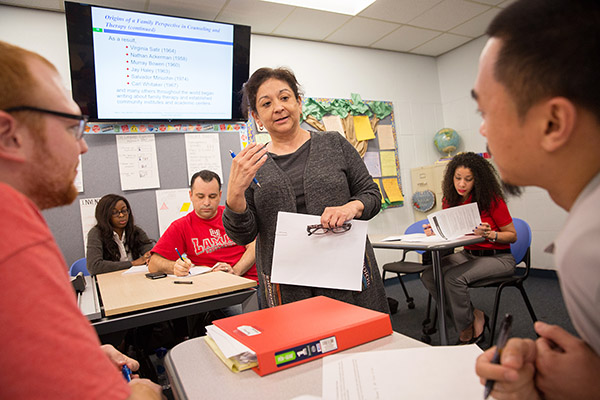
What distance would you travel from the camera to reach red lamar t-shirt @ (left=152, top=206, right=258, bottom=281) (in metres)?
2.46

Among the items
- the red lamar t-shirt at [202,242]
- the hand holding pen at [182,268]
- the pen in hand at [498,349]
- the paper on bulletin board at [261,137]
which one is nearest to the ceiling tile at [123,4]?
the paper on bulletin board at [261,137]

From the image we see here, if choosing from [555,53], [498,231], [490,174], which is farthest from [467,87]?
[555,53]

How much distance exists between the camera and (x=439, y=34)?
14.5 feet

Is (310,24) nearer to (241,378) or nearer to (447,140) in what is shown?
(447,140)

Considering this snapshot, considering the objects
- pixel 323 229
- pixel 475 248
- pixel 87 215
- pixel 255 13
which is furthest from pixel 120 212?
pixel 475 248

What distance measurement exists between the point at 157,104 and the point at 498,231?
2.95 meters

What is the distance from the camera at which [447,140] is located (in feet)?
15.7

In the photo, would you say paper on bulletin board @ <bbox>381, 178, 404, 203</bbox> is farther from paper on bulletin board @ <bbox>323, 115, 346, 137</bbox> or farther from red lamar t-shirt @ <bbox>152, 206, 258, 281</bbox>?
red lamar t-shirt @ <bbox>152, 206, 258, 281</bbox>

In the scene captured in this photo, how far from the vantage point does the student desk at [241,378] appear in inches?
24.1

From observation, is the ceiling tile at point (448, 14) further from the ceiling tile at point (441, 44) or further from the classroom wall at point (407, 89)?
the classroom wall at point (407, 89)

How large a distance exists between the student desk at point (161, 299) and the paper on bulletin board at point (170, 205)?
1632 millimetres

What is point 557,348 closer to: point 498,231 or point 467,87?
point 498,231

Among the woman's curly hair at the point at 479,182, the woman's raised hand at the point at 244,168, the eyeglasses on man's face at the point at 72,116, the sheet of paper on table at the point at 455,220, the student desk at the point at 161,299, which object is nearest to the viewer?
the eyeglasses on man's face at the point at 72,116

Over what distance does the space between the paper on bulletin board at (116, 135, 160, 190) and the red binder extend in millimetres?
2841
